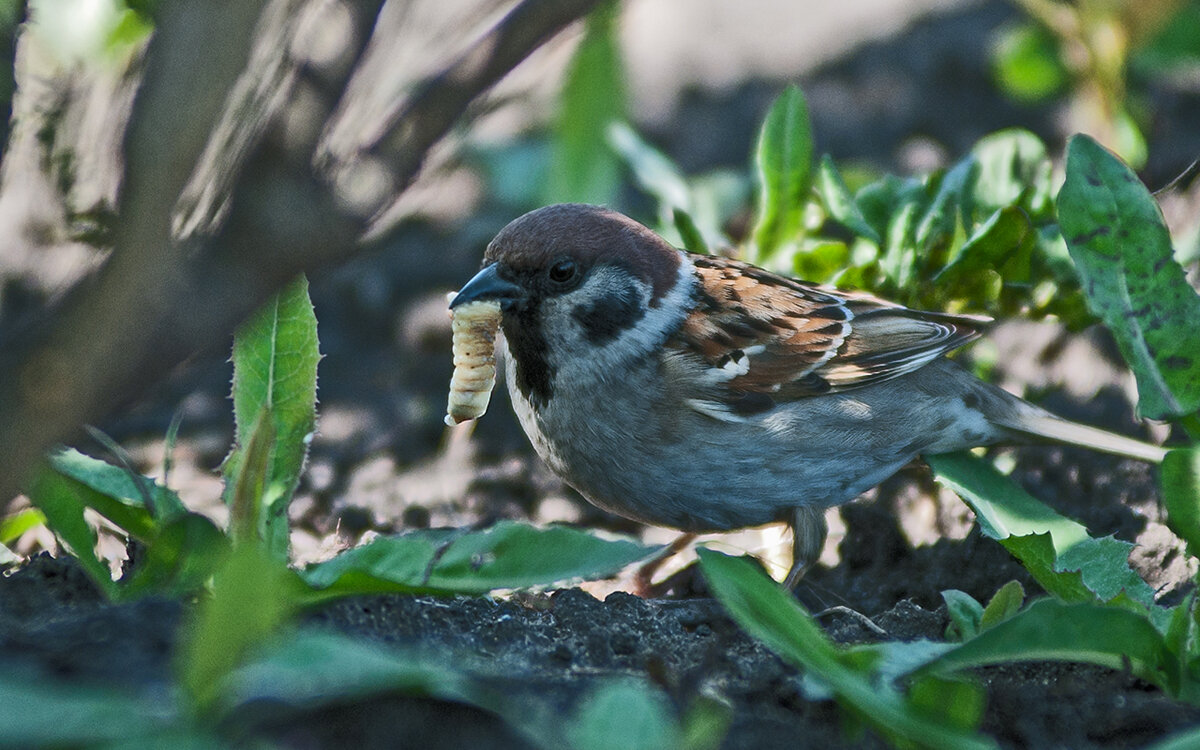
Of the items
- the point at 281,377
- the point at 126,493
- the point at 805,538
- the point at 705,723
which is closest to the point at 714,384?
the point at 805,538

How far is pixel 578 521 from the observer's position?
13.9 feet

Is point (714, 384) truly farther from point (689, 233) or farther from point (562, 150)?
point (562, 150)

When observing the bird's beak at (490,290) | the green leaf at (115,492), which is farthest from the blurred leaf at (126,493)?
the bird's beak at (490,290)

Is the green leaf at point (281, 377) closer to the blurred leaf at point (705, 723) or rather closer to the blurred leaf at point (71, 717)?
the blurred leaf at point (71, 717)

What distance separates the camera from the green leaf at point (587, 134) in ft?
16.0

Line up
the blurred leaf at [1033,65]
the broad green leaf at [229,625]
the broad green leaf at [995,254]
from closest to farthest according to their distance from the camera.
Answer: the broad green leaf at [229,625] < the broad green leaf at [995,254] < the blurred leaf at [1033,65]

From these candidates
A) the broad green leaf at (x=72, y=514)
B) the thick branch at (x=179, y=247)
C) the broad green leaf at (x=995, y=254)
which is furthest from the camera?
the broad green leaf at (x=995, y=254)

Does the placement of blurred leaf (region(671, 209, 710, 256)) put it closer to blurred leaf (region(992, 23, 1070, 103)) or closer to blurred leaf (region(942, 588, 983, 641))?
blurred leaf (region(942, 588, 983, 641))

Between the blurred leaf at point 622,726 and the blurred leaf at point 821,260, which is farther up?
the blurred leaf at point 622,726

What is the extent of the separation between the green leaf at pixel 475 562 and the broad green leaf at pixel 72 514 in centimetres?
41

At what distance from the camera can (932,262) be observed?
397 cm

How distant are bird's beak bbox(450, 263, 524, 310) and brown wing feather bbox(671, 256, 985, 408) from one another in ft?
1.69

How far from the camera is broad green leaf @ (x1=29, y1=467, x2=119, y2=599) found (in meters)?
2.36

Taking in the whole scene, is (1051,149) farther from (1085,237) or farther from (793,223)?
(1085,237)
